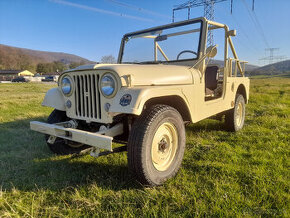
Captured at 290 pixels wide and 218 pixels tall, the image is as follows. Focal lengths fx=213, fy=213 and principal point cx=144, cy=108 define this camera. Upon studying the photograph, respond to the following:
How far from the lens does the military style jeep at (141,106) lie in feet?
6.76

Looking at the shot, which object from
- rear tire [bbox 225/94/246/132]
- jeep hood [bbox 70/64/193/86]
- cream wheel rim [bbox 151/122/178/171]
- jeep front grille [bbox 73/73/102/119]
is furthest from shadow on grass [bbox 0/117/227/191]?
rear tire [bbox 225/94/246/132]

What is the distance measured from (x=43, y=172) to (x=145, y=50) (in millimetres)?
2665

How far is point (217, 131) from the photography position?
14.5 feet

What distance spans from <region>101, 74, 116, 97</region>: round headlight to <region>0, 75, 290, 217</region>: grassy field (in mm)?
965

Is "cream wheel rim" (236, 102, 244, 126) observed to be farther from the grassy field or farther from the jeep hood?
the jeep hood

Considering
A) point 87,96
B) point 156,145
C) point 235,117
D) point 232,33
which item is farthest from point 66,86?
point 235,117

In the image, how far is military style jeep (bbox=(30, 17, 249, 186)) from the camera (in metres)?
2.06

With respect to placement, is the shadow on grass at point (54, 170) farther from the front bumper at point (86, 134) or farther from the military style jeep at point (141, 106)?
the front bumper at point (86, 134)

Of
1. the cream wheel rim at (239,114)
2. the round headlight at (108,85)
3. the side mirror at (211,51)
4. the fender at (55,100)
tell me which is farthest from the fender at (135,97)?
the cream wheel rim at (239,114)

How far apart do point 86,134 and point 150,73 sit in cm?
98

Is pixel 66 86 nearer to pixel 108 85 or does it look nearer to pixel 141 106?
pixel 108 85

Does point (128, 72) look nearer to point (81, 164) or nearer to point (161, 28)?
A: point (81, 164)

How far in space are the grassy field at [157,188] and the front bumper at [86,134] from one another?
1.67 feet

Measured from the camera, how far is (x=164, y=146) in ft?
7.87
